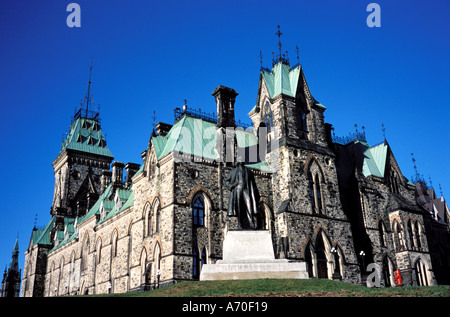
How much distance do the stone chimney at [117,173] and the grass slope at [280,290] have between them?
108ft

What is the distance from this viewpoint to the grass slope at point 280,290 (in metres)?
14.8

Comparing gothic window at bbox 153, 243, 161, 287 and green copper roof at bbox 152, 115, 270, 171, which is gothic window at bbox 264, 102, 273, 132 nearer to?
green copper roof at bbox 152, 115, 270, 171

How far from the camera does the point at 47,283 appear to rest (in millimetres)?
57281

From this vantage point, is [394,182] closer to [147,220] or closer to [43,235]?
[147,220]

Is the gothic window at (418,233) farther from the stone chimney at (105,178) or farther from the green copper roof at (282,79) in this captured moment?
the stone chimney at (105,178)

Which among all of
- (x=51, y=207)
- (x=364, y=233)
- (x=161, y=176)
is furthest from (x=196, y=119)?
(x=51, y=207)

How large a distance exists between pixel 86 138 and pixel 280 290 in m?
61.9

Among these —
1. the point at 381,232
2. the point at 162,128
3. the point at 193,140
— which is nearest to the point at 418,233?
the point at 381,232

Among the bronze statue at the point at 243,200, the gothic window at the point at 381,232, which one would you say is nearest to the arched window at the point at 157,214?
the bronze statue at the point at 243,200

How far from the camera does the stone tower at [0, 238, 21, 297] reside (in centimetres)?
7306
